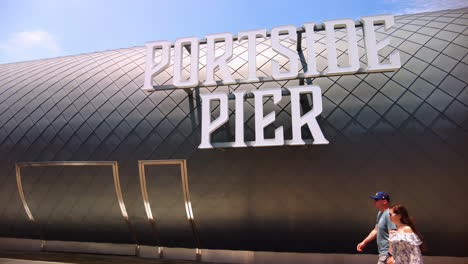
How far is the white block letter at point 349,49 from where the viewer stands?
8141 mm

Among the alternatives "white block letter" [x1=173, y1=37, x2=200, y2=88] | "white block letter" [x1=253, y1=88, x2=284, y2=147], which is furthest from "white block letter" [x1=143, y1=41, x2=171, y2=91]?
"white block letter" [x1=253, y1=88, x2=284, y2=147]

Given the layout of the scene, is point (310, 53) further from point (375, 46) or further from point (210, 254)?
point (210, 254)

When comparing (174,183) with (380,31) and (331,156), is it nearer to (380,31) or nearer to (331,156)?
(331,156)

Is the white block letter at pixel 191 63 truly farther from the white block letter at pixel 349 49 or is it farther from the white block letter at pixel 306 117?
the white block letter at pixel 349 49

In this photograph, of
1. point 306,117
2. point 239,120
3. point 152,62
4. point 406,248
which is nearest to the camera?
point 406,248

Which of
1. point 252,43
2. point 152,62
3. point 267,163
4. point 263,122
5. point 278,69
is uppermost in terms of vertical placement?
point 252,43

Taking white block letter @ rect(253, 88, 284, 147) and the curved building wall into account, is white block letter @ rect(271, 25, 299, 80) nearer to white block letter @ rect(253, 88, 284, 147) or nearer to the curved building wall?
white block letter @ rect(253, 88, 284, 147)

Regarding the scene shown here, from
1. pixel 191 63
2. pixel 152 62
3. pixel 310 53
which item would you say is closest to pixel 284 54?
pixel 310 53

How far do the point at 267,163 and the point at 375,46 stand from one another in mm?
4473

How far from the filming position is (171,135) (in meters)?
9.40

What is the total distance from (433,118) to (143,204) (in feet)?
28.6

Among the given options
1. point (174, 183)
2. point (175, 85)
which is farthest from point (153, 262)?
point (175, 85)

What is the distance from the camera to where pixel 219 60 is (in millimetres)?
8953

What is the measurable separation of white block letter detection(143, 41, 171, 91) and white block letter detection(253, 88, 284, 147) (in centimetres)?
317
